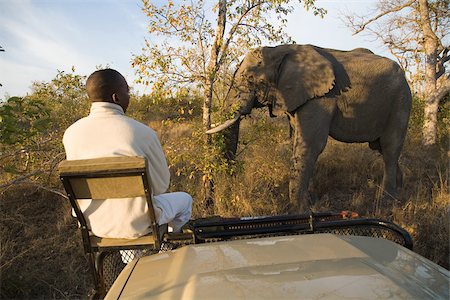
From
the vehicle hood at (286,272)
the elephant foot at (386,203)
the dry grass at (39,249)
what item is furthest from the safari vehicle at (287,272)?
the elephant foot at (386,203)

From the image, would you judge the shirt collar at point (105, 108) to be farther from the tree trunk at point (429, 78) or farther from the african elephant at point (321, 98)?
the tree trunk at point (429, 78)

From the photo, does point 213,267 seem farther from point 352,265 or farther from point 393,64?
point 393,64

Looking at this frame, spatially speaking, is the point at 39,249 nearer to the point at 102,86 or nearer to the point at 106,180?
the point at 102,86

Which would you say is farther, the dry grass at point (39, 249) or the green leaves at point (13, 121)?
the dry grass at point (39, 249)

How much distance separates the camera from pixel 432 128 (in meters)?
9.73

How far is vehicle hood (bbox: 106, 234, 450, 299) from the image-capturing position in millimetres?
1283

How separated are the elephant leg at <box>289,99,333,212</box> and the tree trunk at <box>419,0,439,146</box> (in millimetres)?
5154

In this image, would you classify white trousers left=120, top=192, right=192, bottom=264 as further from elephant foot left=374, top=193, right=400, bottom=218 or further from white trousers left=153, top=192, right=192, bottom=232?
elephant foot left=374, top=193, right=400, bottom=218

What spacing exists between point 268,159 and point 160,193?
14.0ft

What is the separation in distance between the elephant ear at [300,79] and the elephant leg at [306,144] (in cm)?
16

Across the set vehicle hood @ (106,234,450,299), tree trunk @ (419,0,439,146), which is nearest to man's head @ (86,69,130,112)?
vehicle hood @ (106,234,450,299)

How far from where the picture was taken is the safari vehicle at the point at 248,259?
51.6 inches

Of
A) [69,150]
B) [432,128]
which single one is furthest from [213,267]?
[432,128]

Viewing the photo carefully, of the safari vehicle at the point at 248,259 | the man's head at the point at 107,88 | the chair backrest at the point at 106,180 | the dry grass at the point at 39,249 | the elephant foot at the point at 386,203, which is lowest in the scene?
the dry grass at the point at 39,249
